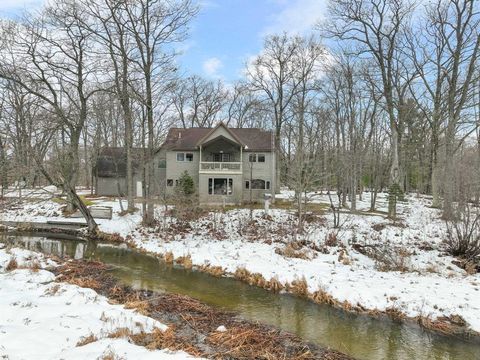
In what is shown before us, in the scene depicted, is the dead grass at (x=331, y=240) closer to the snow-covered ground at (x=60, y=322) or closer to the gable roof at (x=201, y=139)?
the snow-covered ground at (x=60, y=322)

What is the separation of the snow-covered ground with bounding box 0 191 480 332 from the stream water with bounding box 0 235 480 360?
762 millimetres

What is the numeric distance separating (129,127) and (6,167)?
8045 millimetres

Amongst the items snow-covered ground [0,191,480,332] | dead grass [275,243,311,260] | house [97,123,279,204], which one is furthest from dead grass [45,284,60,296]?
house [97,123,279,204]

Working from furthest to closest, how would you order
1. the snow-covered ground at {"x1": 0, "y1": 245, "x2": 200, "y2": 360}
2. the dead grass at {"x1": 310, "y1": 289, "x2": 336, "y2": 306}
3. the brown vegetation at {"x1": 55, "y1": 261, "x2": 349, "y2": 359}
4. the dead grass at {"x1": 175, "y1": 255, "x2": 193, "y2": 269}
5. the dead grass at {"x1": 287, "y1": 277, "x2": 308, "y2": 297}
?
the dead grass at {"x1": 175, "y1": 255, "x2": 193, "y2": 269}, the dead grass at {"x1": 287, "y1": 277, "x2": 308, "y2": 297}, the dead grass at {"x1": 310, "y1": 289, "x2": 336, "y2": 306}, the brown vegetation at {"x1": 55, "y1": 261, "x2": 349, "y2": 359}, the snow-covered ground at {"x1": 0, "y1": 245, "x2": 200, "y2": 360}

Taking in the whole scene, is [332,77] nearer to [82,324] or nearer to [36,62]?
[36,62]

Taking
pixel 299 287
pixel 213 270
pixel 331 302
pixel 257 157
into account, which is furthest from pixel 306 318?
pixel 257 157

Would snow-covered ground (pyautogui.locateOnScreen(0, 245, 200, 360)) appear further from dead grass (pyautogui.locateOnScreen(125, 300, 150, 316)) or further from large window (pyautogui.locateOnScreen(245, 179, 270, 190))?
large window (pyautogui.locateOnScreen(245, 179, 270, 190))

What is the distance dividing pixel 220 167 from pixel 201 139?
3133mm

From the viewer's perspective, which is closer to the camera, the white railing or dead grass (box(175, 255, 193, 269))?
dead grass (box(175, 255, 193, 269))

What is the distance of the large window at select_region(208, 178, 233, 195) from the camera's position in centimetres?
3222

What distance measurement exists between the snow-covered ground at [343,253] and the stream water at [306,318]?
2.50ft

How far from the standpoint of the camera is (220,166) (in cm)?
3222

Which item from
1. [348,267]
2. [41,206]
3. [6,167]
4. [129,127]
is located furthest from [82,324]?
[41,206]

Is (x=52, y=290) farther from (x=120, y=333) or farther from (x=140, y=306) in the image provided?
(x=120, y=333)
